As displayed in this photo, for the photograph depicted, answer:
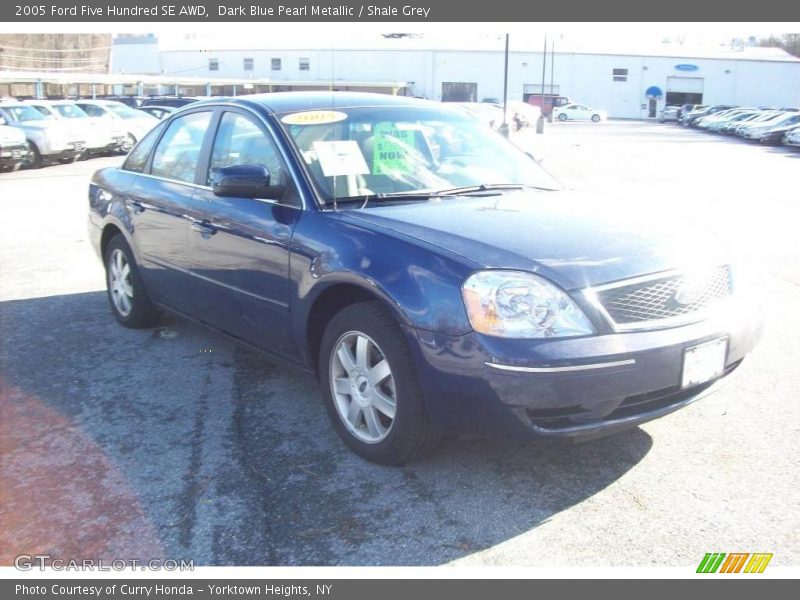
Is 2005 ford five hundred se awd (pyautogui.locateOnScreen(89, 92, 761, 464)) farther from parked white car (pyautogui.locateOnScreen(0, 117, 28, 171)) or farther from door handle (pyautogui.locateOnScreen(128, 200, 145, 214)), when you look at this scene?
parked white car (pyautogui.locateOnScreen(0, 117, 28, 171))

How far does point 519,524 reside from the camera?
3045 millimetres

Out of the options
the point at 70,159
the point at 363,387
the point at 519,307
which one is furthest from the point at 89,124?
the point at 519,307

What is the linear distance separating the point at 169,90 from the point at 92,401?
61639 mm

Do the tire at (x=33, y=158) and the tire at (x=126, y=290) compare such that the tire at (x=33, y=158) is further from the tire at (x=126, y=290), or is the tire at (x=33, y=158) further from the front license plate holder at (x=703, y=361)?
the front license plate holder at (x=703, y=361)

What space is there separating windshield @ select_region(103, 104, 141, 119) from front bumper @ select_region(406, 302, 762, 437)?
76.6 feet

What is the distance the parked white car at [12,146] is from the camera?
17.8m

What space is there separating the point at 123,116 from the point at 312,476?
23.2 m

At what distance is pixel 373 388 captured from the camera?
3453mm

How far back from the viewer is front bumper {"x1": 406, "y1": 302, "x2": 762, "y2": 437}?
2.94m

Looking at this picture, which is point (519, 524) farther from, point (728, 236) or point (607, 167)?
point (607, 167)

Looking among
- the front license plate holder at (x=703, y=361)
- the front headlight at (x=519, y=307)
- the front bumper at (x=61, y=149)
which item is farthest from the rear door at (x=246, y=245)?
the front bumper at (x=61, y=149)

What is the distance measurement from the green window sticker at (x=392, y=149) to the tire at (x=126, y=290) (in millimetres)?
2208

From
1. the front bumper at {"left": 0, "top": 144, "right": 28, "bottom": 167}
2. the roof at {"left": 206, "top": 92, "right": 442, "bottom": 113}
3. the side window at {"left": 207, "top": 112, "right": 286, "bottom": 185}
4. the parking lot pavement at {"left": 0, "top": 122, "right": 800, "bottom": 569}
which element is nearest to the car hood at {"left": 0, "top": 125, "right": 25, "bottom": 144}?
the front bumper at {"left": 0, "top": 144, "right": 28, "bottom": 167}

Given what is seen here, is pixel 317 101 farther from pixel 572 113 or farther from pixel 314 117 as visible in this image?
pixel 572 113
